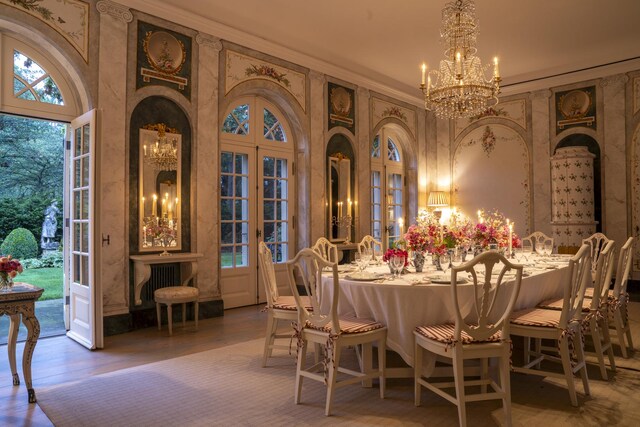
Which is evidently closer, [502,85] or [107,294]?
[107,294]

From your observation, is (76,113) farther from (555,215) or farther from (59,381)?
(555,215)

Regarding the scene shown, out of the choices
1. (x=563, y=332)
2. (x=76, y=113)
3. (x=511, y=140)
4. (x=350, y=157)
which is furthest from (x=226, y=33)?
(x=511, y=140)

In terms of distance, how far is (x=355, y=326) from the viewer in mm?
3006

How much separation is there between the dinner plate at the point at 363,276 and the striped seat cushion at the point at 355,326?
0.28m

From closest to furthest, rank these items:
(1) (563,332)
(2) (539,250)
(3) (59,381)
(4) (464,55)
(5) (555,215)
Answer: (1) (563,332), (3) (59,381), (4) (464,55), (2) (539,250), (5) (555,215)

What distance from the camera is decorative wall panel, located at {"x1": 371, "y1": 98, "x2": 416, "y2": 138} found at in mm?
8336

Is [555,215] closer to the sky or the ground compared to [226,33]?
closer to the ground

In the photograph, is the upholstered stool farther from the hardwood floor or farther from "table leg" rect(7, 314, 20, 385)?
"table leg" rect(7, 314, 20, 385)

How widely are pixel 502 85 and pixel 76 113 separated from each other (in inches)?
286

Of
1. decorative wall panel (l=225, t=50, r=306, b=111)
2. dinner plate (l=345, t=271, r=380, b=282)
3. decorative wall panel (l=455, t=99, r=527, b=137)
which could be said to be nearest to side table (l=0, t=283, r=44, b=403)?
dinner plate (l=345, t=271, r=380, b=282)

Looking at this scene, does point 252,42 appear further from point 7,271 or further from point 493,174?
point 493,174

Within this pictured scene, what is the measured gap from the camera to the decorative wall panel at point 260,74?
6.06 meters

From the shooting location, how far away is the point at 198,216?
5656 mm

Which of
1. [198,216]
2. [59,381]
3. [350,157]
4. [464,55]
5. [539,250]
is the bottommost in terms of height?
[59,381]
